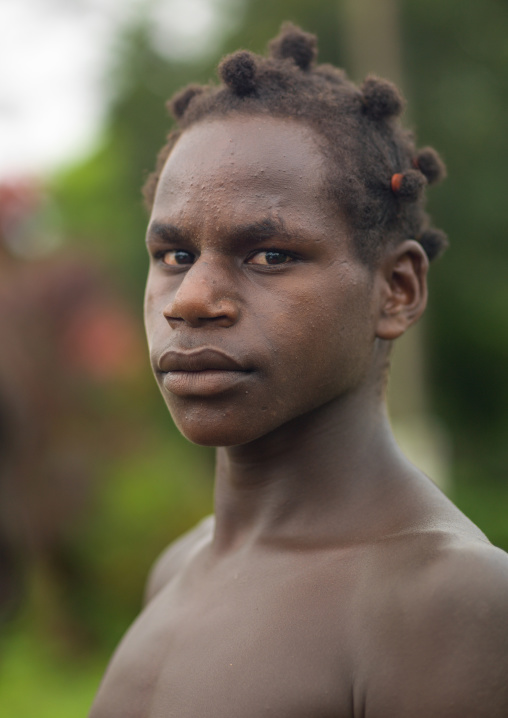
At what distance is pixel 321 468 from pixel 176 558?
0.90 metres

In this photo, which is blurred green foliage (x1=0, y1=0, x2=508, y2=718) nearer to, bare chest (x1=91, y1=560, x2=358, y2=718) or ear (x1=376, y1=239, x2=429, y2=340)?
bare chest (x1=91, y1=560, x2=358, y2=718)

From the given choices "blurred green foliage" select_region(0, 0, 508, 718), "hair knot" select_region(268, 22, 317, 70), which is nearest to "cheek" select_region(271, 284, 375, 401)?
"hair knot" select_region(268, 22, 317, 70)

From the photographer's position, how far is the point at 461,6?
13.6 m

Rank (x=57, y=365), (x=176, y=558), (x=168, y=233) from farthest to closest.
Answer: (x=57, y=365), (x=176, y=558), (x=168, y=233)

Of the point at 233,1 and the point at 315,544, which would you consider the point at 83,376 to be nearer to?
the point at 315,544

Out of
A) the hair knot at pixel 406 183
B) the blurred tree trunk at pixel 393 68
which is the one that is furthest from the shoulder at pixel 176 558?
the blurred tree trunk at pixel 393 68

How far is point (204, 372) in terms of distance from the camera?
2.14 meters

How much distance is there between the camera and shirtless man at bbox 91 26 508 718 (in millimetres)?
1887

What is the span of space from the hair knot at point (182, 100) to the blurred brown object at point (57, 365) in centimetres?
527

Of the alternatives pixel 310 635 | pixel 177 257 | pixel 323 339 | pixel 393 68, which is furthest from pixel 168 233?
pixel 393 68

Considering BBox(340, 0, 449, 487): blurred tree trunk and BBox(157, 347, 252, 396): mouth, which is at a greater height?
BBox(340, 0, 449, 487): blurred tree trunk

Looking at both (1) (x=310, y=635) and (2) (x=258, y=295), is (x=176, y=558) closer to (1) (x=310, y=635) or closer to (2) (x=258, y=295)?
(1) (x=310, y=635)

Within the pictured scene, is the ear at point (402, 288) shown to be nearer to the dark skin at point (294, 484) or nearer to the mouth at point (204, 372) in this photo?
the dark skin at point (294, 484)

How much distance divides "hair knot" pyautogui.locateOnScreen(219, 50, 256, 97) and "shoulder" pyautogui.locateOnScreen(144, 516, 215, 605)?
4.61 feet
